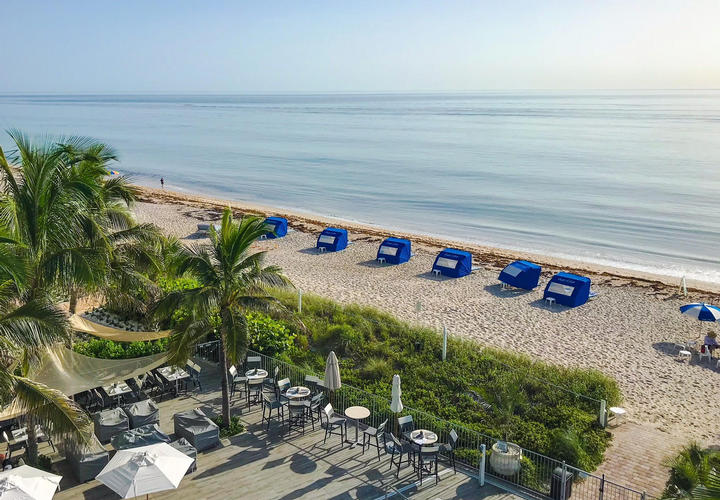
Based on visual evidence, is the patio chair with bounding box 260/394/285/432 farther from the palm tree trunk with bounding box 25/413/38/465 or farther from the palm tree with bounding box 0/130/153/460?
the palm tree with bounding box 0/130/153/460

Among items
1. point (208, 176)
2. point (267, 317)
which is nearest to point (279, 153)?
point (208, 176)

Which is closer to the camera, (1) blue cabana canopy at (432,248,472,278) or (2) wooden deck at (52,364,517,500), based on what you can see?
(2) wooden deck at (52,364,517,500)

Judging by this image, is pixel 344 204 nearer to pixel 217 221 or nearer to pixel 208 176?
pixel 217 221

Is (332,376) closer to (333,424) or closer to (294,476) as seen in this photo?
(333,424)

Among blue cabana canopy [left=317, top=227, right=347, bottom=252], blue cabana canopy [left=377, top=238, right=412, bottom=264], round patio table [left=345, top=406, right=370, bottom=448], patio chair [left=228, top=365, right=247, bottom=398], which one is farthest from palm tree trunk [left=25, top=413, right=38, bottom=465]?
blue cabana canopy [left=317, top=227, right=347, bottom=252]

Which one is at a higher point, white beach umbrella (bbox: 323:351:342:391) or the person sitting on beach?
white beach umbrella (bbox: 323:351:342:391)

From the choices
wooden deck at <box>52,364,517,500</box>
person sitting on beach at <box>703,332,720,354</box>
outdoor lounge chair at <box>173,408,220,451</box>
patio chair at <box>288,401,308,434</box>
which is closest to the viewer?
wooden deck at <box>52,364,517,500</box>
